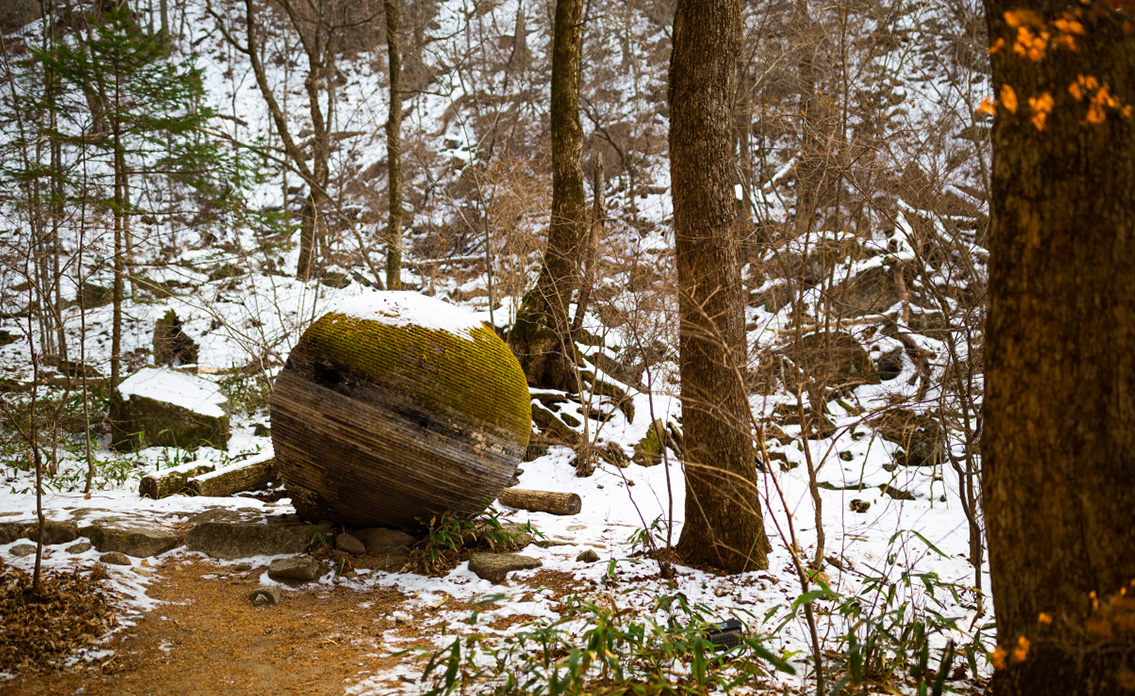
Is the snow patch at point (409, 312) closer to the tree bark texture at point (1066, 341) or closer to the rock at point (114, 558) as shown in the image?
the rock at point (114, 558)

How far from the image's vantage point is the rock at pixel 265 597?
3928 millimetres

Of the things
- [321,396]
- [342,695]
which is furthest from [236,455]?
[342,695]

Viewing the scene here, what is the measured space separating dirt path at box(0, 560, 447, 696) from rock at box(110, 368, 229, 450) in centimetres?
487

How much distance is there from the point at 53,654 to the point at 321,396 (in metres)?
1.81

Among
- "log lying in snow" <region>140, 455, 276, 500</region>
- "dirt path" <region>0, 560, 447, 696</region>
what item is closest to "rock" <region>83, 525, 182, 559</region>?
"dirt path" <region>0, 560, 447, 696</region>

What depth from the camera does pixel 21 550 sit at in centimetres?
419

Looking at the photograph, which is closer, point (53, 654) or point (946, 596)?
point (53, 654)

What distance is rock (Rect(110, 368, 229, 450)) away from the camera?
8602 mm

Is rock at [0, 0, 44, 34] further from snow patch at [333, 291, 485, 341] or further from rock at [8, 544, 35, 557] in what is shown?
snow patch at [333, 291, 485, 341]

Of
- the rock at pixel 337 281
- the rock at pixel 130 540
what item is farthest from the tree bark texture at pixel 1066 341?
the rock at pixel 337 281

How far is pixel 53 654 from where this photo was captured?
3.06 m

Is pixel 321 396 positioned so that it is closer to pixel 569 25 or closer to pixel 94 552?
pixel 94 552

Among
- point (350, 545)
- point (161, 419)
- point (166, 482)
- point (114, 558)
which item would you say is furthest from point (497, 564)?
point (161, 419)

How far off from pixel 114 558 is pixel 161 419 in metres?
5.03
